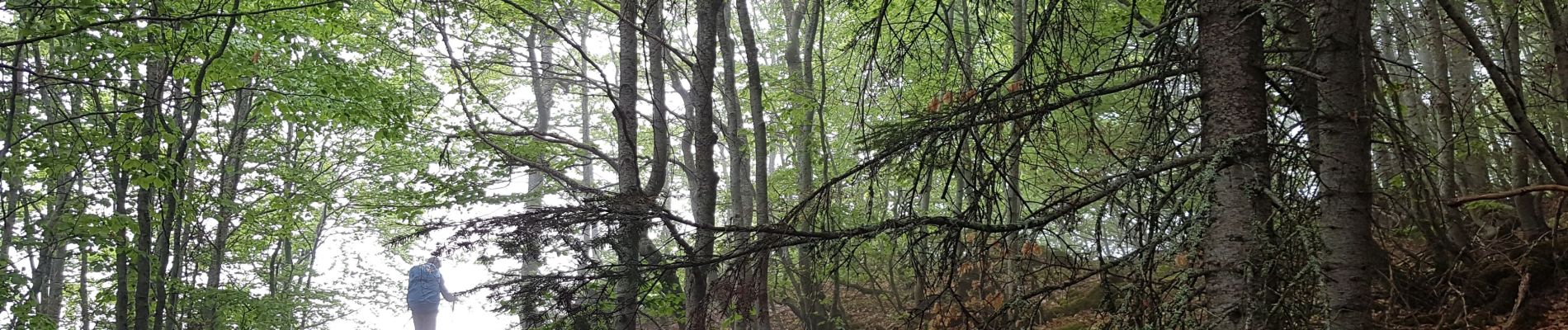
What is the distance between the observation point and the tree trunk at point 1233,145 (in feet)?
8.20

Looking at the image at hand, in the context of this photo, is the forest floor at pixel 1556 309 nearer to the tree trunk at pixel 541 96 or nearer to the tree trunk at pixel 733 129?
the tree trunk at pixel 733 129

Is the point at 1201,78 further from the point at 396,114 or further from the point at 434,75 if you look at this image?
the point at 434,75

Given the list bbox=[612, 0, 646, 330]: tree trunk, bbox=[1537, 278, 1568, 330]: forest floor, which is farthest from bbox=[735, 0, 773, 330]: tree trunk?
bbox=[1537, 278, 1568, 330]: forest floor

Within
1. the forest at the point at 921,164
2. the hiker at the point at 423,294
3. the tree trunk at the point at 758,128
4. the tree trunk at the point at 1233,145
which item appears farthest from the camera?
the hiker at the point at 423,294

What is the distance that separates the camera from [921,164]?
3.11 metres

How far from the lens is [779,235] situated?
307cm

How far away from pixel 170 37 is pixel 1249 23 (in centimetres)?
674

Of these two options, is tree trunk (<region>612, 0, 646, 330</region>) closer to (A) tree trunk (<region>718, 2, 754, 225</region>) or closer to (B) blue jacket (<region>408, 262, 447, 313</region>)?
(A) tree trunk (<region>718, 2, 754, 225</region>)

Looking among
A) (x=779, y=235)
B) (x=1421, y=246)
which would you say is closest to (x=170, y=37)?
(x=779, y=235)

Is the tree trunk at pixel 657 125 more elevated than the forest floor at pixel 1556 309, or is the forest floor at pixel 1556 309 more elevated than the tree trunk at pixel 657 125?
the tree trunk at pixel 657 125

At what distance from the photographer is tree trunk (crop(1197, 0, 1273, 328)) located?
2.50m

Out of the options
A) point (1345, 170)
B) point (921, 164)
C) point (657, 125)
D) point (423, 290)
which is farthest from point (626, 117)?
point (423, 290)

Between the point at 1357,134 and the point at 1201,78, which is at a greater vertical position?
the point at 1201,78

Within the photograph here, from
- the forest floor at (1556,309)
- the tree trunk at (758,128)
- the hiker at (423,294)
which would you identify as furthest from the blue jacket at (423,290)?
the forest floor at (1556,309)
